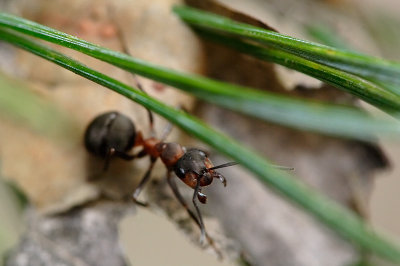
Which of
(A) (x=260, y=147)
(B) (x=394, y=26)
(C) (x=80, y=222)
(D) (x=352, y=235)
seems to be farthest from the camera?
(B) (x=394, y=26)

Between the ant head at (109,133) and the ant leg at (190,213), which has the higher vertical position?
the ant head at (109,133)

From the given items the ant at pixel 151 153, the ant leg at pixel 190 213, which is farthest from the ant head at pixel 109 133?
the ant leg at pixel 190 213

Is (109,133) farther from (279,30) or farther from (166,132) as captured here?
(279,30)

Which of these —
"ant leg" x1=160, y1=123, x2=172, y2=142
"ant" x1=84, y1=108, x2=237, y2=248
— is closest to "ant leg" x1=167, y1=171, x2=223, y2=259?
"ant" x1=84, y1=108, x2=237, y2=248

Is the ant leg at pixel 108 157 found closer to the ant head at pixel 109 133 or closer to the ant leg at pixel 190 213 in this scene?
the ant head at pixel 109 133

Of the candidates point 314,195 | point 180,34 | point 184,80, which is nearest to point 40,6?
point 180,34

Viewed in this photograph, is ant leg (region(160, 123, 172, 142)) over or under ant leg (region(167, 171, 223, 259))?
over

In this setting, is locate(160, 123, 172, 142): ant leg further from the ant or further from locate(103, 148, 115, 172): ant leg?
locate(103, 148, 115, 172): ant leg

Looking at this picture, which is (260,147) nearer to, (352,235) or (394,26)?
(352,235)
